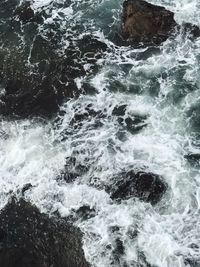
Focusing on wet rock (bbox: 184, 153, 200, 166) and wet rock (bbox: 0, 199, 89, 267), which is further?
wet rock (bbox: 184, 153, 200, 166)

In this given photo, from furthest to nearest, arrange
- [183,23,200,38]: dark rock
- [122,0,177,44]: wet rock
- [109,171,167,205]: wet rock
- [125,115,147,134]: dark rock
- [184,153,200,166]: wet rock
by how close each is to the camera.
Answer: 1. [183,23,200,38]: dark rock
2. [122,0,177,44]: wet rock
3. [125,115,147,134]: dark rock
4. [184,153,200,166]: wet rock
5. [109,171,167,205]: wet rock

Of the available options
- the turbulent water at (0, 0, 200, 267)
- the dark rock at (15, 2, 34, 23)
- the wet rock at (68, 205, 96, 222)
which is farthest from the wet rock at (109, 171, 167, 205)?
the dark rock at (15, 2, 34, 23)

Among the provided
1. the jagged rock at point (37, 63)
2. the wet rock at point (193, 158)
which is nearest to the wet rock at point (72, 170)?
the jagged rock at point (37, 63)

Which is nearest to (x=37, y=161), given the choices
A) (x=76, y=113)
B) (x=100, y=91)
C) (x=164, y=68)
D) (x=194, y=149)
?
(x=76, y=113)

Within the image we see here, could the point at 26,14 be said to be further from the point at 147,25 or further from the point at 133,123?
the point at 133,123

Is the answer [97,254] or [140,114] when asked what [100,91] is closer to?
[140,114]

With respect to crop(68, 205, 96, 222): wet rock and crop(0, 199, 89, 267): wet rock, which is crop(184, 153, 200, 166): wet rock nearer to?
crop(68, 205, 96, 222): wet rock

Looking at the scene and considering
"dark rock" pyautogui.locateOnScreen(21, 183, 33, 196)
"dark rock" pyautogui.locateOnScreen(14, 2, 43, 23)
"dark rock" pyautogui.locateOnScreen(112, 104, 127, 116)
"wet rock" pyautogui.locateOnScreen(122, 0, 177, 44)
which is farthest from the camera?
"dark rock" pyautogui.locateOnScreen(14, 2, 43, 23)
